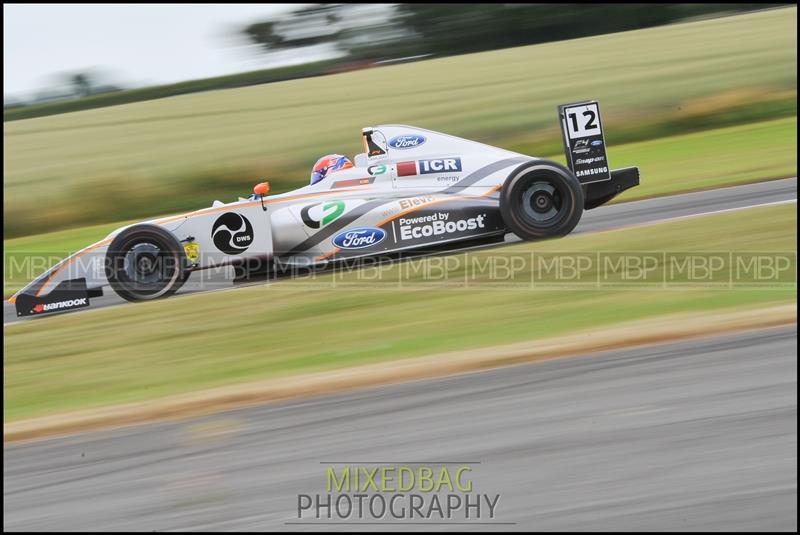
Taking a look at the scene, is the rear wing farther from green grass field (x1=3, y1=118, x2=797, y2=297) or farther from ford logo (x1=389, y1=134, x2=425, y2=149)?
green grass field (x1=3, y1=118, x2=797, y2=297)

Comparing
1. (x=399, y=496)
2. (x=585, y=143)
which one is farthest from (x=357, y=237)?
(x=399, y=496)

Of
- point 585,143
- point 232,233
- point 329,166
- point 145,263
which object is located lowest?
point 145,263

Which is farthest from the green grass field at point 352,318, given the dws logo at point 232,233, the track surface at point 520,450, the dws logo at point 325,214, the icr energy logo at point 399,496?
the icr energy logo at point 399,496

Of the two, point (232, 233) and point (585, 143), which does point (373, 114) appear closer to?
point (585, 143)

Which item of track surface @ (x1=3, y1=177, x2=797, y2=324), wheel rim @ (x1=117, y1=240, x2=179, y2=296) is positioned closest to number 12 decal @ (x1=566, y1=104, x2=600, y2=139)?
track surface @ (x1=3, y1=177, x2=797, y2=324)

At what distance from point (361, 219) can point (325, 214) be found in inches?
12.9

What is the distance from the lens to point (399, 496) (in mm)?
4125

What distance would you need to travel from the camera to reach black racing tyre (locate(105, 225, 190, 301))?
7.91 meters

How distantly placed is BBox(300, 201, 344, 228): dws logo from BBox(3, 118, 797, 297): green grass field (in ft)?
14.8

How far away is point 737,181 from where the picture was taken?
1118cm

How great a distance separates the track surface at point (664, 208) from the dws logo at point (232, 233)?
67 cm

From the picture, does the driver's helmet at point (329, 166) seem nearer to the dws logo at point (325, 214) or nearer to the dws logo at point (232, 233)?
the dws logo at point (325, 214)

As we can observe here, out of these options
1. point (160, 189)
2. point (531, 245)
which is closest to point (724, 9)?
point (160, 189)

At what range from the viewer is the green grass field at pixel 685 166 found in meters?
11.6
